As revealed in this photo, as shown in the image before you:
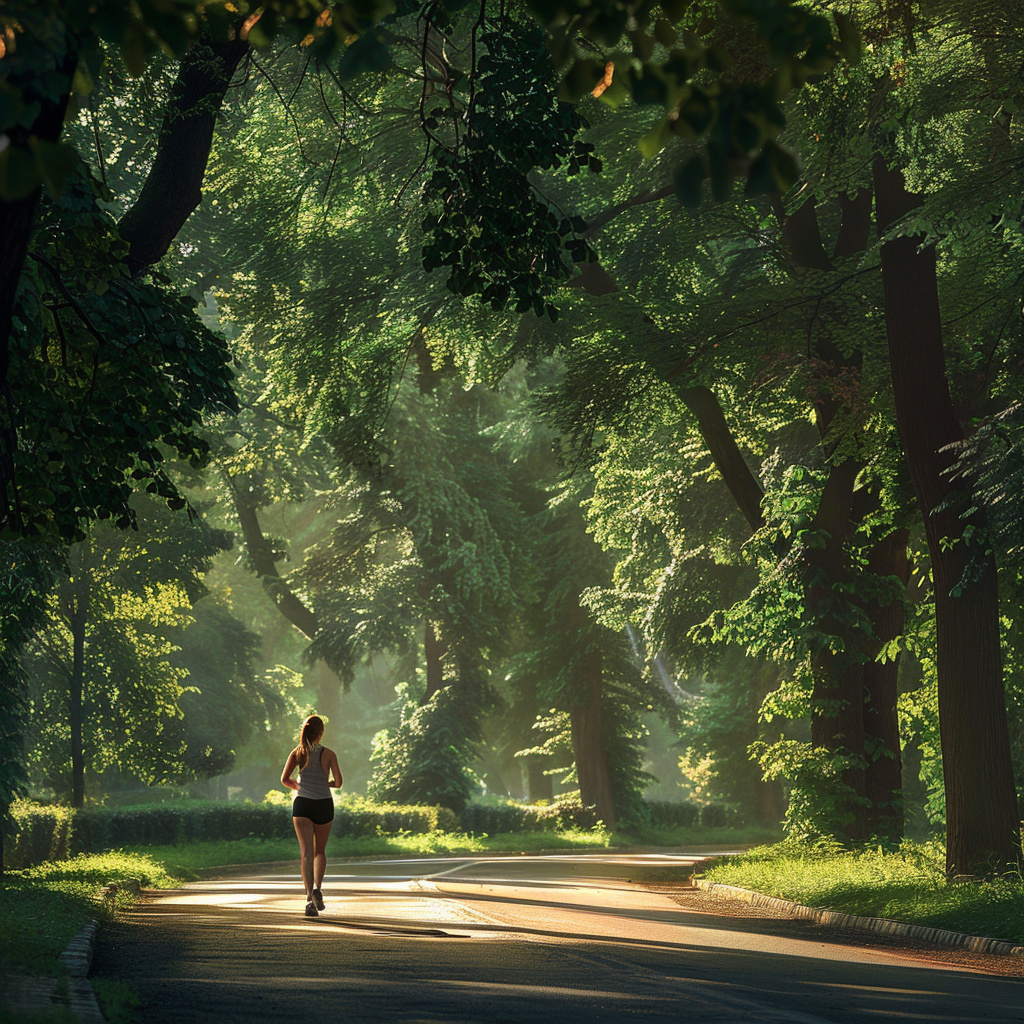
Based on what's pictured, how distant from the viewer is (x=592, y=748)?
4238 cm

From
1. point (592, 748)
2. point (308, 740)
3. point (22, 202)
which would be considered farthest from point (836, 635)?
point (592, 748)

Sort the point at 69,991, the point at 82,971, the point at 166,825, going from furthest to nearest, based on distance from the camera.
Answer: the point at 166,825
the point at 82,971
the point at 69,991

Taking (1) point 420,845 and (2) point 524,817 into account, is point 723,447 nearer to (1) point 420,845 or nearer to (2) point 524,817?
(1) point 420,845

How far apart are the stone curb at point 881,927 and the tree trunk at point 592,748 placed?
83.6ft

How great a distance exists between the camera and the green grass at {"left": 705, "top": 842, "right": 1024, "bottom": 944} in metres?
11.4

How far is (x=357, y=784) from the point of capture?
303 ft

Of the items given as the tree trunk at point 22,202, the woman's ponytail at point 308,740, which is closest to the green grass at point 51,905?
the woman's ponytail at point 308,740

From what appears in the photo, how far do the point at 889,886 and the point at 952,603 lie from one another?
3.32m

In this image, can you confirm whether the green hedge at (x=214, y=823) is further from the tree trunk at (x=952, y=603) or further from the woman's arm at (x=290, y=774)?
the tree trunk at (x=952, y=603)

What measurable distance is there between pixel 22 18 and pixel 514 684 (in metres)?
42.5

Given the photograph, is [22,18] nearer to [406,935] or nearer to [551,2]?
[551,2]

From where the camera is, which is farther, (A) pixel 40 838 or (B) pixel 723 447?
(A) pixel 40 838

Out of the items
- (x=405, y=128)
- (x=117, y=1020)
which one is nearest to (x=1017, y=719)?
(x=405, y=128)

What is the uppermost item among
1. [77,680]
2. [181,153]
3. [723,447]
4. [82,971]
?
[181,153]
